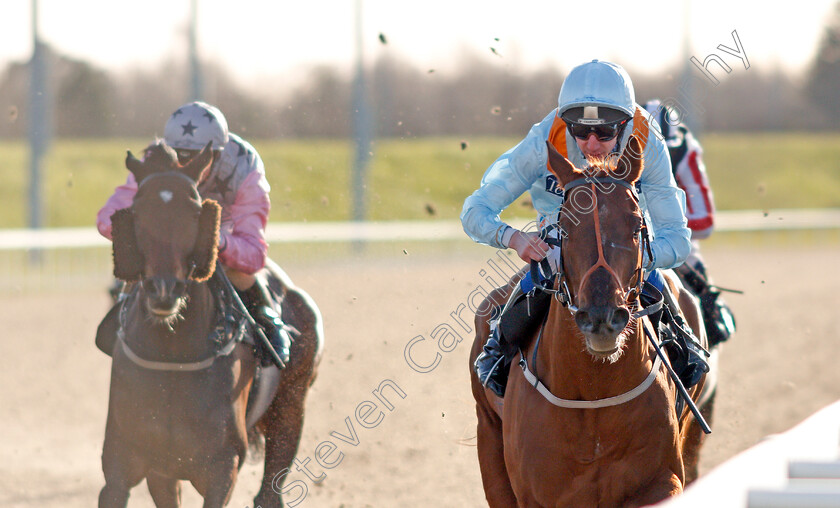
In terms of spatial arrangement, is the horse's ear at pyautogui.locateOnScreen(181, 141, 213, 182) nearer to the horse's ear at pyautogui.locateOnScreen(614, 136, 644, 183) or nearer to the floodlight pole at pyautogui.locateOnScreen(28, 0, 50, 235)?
the horse's ear at pyautogui.locateOnScreen(614, 136, 644, 183)

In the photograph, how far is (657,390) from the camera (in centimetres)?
336

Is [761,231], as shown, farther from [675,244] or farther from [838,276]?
[675,244]

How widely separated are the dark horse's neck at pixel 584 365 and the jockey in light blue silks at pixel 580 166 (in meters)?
0.21

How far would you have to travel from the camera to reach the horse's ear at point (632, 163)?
10.2 feet

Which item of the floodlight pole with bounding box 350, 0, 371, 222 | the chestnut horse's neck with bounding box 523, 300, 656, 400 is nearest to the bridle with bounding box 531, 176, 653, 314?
the chestnut horse's neck with bounding box 523, 300, 656, 400

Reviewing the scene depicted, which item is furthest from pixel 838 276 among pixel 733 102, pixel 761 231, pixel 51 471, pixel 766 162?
pixel 733 102

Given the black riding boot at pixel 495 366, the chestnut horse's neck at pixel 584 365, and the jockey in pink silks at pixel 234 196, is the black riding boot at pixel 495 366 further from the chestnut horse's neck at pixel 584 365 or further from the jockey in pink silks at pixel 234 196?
the jockey in pink silks at pixel 234 196

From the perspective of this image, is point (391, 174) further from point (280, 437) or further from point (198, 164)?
point (198, 164)

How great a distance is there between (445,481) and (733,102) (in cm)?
3004

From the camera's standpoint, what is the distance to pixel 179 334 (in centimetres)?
414

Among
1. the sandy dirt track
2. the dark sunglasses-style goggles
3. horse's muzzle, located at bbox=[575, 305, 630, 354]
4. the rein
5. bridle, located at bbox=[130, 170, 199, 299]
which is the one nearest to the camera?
horse's muzzle, located at bbox=[575, 305, 630, 354]

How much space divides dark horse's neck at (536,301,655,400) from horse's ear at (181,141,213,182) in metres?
1.52

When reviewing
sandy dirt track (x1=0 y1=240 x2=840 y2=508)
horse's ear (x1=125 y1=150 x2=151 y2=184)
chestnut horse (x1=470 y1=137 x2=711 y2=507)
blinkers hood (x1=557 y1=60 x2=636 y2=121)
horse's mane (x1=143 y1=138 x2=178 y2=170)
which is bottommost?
sandy dirt track (x1=0 y1=240 x2=840 y2=508)

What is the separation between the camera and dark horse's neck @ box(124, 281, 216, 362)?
413cm
